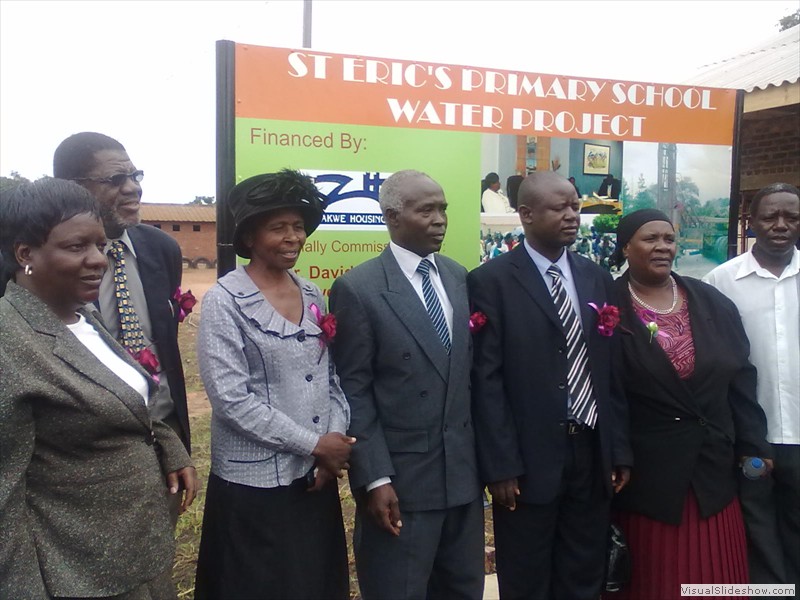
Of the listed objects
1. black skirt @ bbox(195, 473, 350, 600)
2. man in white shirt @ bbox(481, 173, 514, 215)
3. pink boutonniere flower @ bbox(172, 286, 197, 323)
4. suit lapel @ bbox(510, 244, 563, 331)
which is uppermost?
man in white shirt @ bbox(481, 173, 514, 215)

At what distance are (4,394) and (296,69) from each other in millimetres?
2217

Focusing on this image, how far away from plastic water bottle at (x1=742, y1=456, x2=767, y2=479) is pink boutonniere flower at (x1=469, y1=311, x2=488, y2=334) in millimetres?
1430

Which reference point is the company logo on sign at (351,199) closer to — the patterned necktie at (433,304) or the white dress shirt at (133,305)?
the patterned necktie at (433,304)

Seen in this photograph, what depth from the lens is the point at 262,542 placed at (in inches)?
95.7

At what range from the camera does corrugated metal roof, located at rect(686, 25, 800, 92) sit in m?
6.41

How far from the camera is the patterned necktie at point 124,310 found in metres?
2.55

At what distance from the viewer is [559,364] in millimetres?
2781

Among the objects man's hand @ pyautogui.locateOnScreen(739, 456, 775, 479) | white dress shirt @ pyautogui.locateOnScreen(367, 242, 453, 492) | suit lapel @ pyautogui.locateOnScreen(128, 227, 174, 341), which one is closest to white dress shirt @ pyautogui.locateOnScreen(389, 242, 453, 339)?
white dress shirt @ pyautogui.locateOnScreen(367, 242, 453, 492)

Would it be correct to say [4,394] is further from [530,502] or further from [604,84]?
[604,84]

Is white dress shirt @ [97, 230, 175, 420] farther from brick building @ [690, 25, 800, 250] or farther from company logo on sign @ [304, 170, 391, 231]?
brick building @ [690, 25, 800, 250]

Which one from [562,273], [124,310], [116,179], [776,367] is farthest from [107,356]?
[776,367]

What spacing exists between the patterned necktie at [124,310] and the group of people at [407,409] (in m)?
0.02

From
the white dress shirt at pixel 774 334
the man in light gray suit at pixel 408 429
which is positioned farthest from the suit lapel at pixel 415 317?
the white dress shirt at pixel 774 334

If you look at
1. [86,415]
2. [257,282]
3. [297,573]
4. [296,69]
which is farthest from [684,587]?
[296,69]
